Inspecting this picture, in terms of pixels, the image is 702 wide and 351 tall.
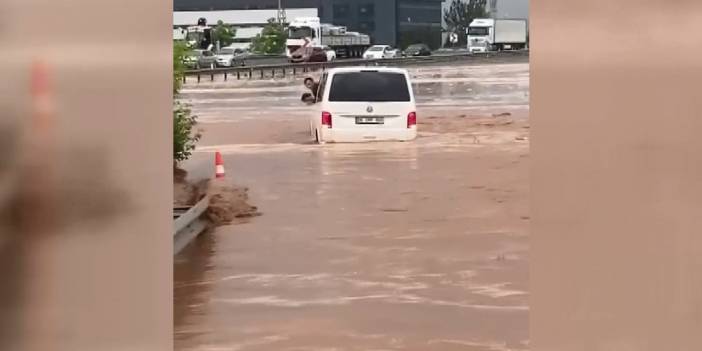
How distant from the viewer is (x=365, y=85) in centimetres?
1678

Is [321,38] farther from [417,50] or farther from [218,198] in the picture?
[218,198]

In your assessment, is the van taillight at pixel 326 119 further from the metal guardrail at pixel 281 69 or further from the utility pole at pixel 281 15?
the utility pole at pixel 281 15

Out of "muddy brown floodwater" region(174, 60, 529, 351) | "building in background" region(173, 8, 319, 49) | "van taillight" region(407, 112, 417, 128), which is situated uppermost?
"building in background" region(173, 8, 319, 49)

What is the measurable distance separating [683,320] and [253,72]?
35963mm

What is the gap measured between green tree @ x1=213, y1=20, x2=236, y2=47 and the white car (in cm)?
3042

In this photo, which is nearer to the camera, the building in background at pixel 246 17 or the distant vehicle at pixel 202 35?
the distant vehicle at pixel 202 35

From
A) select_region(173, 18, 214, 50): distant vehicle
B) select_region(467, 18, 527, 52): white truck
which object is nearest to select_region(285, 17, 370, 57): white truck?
select_region(173, 18, 214, 50): distant vehicle

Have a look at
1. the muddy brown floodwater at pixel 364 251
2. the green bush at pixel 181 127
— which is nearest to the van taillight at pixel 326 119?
the muddy brown floodwater at pixel 364 251

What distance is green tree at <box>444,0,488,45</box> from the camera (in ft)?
183

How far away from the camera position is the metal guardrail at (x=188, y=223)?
10637mm

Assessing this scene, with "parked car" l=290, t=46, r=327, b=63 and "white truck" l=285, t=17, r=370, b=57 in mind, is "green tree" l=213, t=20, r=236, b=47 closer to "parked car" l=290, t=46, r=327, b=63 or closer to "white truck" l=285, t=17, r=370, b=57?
"white truck" l=285, t=17, r=370, b=57

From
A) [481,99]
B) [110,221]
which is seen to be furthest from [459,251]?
[481,99]

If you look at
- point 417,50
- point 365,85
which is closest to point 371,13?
point 417,50

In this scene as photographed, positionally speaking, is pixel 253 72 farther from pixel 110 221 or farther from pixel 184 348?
pixel 110 221
